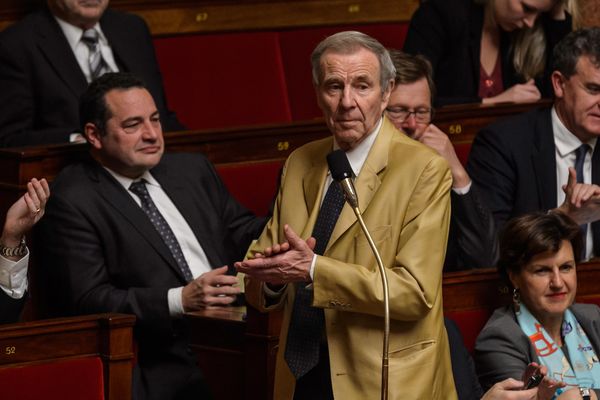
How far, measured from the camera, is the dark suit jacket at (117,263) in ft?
7.45

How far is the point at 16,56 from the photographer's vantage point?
2.83 metres

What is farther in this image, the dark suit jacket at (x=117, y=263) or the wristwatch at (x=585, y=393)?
the dark suit jacket at (x=117, y=263)

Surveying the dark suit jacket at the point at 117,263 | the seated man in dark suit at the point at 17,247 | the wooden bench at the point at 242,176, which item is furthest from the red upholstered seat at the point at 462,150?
the seated man in dark suit at the point at 17,247

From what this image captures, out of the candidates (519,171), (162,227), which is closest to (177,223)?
(162,227)

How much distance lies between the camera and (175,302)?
2.27m

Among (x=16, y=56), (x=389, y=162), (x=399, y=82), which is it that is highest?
(x=16, y=56)

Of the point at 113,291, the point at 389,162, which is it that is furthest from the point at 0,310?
the point at 389,162

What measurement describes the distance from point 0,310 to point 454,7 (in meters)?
1.40

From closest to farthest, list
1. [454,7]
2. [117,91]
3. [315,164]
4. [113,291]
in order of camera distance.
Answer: [315,164]
[113,291]
[117,91]
[454,7]

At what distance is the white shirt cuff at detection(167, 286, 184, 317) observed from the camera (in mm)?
2260

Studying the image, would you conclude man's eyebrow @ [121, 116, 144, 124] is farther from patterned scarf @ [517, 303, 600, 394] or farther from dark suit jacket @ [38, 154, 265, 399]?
→ patterned scarf @ [517, 303, 600, 394]

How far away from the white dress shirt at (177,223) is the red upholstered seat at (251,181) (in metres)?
0.28

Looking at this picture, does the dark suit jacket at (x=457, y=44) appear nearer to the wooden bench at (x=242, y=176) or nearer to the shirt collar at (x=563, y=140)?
the wooden bench at (x=242, y=176)

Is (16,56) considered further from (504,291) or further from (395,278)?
(395,278)
